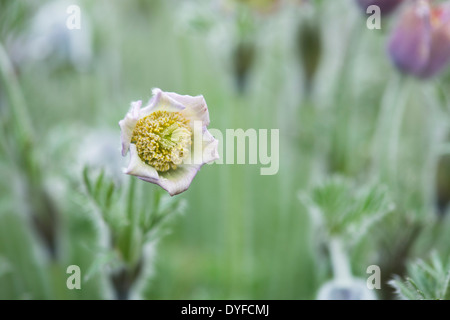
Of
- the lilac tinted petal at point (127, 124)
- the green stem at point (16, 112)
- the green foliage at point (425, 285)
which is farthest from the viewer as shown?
the green stem at point (16, 112)

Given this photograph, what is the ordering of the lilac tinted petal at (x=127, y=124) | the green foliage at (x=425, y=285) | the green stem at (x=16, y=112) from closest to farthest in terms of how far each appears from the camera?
1. the lilac tinted petal at (x=127, y=124)
2. the green foliage at (x=425, y=285)
3. the green stem at (x=16, y=112)

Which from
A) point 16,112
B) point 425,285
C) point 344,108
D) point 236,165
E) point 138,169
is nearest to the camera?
point 138,169

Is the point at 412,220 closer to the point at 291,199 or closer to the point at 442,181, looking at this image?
the point at 442,181

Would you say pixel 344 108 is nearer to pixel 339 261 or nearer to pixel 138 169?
pixel 339 261

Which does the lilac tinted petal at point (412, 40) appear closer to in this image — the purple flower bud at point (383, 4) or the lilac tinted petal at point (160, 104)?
the purple flower bud at point (383, 4)

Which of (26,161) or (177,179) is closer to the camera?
(177,179)

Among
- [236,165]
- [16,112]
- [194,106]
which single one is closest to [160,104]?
[194,106]

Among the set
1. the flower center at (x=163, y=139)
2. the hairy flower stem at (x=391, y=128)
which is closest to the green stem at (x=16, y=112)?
the flower center at (x=163, y=139)
